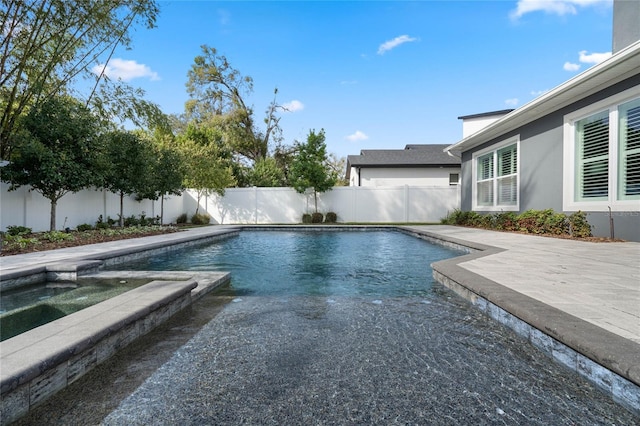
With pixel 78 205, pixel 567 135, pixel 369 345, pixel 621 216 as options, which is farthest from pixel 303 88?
pixel 369 345

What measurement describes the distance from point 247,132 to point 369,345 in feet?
78.8

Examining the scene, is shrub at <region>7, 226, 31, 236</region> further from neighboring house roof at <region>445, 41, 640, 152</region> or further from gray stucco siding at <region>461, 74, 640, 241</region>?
gray stucco siding at <region>461, 74, 640, 241</region>

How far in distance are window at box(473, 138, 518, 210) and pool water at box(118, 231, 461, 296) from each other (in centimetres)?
368

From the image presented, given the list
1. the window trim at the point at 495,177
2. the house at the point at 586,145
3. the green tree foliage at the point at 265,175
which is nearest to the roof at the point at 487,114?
the window trim at the point at 495,177

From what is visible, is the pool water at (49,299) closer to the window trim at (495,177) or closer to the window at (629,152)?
the window at (629,152)

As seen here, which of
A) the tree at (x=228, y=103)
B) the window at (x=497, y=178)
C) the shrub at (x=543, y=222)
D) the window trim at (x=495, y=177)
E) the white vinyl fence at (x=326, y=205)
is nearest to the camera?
the shrub at (x=543, y=222)

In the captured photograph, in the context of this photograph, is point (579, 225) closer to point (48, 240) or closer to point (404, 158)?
point (48, 240)

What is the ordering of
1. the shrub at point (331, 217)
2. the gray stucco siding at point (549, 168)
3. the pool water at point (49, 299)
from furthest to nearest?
the shrub at point (331, 217) → the gray stucco siding at point (549, 168) → the pool water at point (49, 299)

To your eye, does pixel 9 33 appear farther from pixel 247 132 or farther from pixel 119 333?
pixel 247 132

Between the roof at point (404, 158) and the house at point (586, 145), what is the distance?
9.21 meters

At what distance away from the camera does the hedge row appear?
7.05m

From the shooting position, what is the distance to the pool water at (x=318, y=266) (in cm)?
413

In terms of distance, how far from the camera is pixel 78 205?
10.3 meters

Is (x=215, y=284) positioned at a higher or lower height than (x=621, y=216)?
lower
